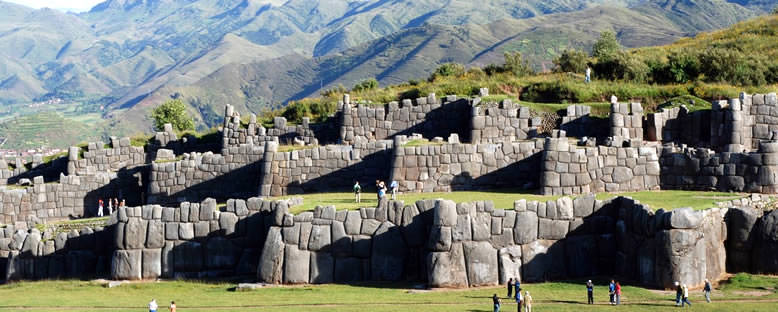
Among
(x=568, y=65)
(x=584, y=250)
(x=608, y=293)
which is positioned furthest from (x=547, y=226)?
(x=568, y=65)

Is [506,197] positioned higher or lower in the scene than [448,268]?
higher

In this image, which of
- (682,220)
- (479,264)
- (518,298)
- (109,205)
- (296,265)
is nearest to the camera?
(518,298)

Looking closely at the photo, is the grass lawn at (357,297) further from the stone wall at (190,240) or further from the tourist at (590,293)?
the stone wall at (190,240)

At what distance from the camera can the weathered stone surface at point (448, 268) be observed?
31.7 metres

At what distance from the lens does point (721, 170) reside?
119 ft

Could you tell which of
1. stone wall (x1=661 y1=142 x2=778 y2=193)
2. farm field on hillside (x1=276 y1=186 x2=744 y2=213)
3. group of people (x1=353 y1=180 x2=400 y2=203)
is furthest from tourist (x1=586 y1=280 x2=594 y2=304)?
stone wall (x1=661 y1=142 x2=778 y2=193)

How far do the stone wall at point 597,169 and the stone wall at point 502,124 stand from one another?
7.46 m

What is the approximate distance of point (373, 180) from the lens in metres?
41.9

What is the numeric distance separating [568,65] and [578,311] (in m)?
34.6

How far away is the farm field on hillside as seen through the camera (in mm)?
32969

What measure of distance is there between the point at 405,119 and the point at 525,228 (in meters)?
16.7

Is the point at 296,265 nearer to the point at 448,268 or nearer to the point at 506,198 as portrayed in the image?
the point at 448,268

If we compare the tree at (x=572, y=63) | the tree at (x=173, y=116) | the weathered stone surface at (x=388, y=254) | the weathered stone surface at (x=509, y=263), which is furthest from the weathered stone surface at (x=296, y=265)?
the tree at (x=173, y=116)

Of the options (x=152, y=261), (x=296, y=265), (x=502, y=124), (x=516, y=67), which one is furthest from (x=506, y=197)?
(x=516, y=67)
